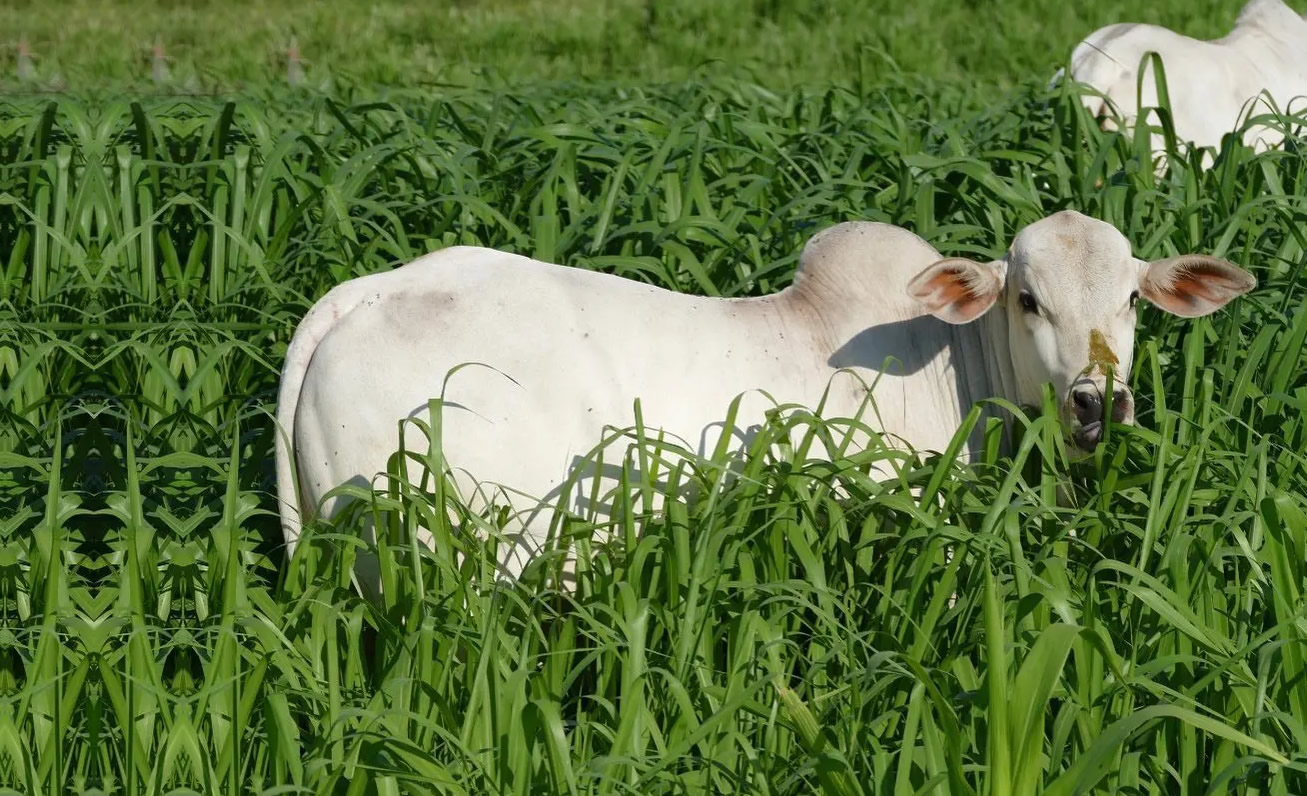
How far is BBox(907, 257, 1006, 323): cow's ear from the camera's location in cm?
361

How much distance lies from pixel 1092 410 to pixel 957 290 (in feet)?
1.36

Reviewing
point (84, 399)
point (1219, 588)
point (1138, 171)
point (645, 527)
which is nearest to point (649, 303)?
point (645, 527)

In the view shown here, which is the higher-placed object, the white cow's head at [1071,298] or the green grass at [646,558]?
the white cow's head at [1071,298]

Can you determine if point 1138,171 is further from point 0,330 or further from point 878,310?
point 0,330

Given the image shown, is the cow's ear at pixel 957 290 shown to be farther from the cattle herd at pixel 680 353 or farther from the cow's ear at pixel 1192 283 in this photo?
the cow's ear at pixel 1192 283

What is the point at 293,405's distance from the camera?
3.45 m

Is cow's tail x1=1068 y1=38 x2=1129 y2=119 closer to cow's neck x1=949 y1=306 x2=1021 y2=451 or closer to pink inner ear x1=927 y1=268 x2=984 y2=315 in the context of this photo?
cow's neck x1=949 y1=306 x2=1021 y2=451

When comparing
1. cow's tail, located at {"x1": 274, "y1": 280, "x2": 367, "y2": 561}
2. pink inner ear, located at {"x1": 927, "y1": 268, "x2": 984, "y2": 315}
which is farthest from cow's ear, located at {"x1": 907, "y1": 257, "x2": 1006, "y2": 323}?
cow's tail, located at {"x1": 274, "y1": 280, "x2": 367, "y2": 561}

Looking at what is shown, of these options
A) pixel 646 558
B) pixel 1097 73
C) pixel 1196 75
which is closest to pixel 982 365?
pixel 646 558

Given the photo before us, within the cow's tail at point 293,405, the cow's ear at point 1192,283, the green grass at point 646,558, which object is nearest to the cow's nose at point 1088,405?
the green grass at point 646,558

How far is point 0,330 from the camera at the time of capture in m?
4.15

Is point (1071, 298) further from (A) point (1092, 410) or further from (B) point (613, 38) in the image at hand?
(B) point (613, 38)

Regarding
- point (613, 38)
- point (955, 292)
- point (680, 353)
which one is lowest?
point (613, 38)

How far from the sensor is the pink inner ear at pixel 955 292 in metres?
3.63
